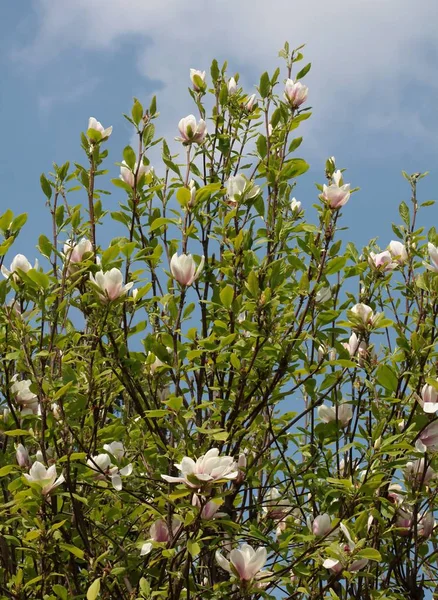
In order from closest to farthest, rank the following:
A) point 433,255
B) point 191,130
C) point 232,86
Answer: point 433,255, point 191,130, point 232,86

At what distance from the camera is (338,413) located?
9.85 feet

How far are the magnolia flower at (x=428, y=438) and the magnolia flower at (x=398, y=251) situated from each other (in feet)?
3.18

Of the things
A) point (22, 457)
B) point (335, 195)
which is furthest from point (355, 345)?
point (22, 457)

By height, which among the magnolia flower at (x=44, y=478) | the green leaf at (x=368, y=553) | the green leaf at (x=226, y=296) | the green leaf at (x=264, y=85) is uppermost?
the green leaf at (x=264, y=85)

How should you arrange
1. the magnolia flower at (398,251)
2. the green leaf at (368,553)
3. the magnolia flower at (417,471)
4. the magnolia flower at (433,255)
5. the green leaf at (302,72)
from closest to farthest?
the green leaf at (368,553)
the magnolia flower at (433,255)
the magnolia flower at (417,471)
the magnolia flower at (398,251)
the green leaf at (302,72)

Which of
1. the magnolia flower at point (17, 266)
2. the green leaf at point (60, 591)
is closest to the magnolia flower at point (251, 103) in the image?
the magnolia flower at point (17, 266)

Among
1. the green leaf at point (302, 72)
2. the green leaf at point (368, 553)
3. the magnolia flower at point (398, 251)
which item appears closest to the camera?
the green leaf at point (368, 553)

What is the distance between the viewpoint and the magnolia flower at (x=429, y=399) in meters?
2.54

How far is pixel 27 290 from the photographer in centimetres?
260

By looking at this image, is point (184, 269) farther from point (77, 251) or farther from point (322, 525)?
point (322, 525)

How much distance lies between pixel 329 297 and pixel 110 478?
1013mm

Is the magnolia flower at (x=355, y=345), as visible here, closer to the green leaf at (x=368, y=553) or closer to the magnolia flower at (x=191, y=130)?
the green leaf at (x=368, y=553)

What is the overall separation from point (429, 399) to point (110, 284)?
116 centimetres

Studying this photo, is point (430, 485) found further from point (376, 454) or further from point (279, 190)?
point (279, 190)
